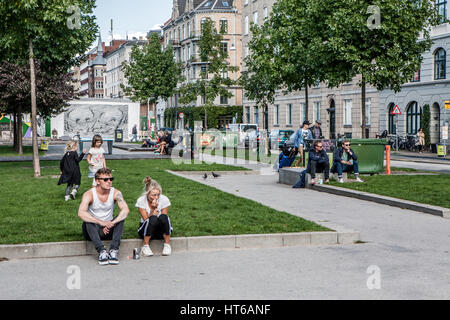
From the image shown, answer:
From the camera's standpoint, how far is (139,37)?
142625 millimetres

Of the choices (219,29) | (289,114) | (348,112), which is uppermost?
(219,29)

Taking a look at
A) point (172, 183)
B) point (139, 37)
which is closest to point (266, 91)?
point (172, 183)

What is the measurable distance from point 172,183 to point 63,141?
140 ft

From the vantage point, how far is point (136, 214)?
11.2m

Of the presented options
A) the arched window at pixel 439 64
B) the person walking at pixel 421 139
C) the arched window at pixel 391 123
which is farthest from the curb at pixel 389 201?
the arched window at pixel 391 123

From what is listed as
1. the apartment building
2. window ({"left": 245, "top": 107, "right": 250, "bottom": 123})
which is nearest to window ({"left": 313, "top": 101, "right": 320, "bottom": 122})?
window ({"left": 245, "top": 107, "right": 250, "bottom": 123})

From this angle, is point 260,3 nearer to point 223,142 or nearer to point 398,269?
point 223,142

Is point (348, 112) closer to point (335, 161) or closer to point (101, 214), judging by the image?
point (335, 161)

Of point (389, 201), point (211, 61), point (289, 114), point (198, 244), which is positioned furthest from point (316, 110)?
point (198, 244)

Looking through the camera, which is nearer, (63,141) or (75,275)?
(75,275)

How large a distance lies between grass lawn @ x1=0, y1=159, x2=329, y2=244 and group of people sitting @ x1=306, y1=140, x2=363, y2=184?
110 inches

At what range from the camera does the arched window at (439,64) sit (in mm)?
38812

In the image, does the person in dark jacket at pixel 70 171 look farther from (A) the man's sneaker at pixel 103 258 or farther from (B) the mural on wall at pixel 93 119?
(B) the mural on wall at pixel 93 119

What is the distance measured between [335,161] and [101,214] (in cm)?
1001
